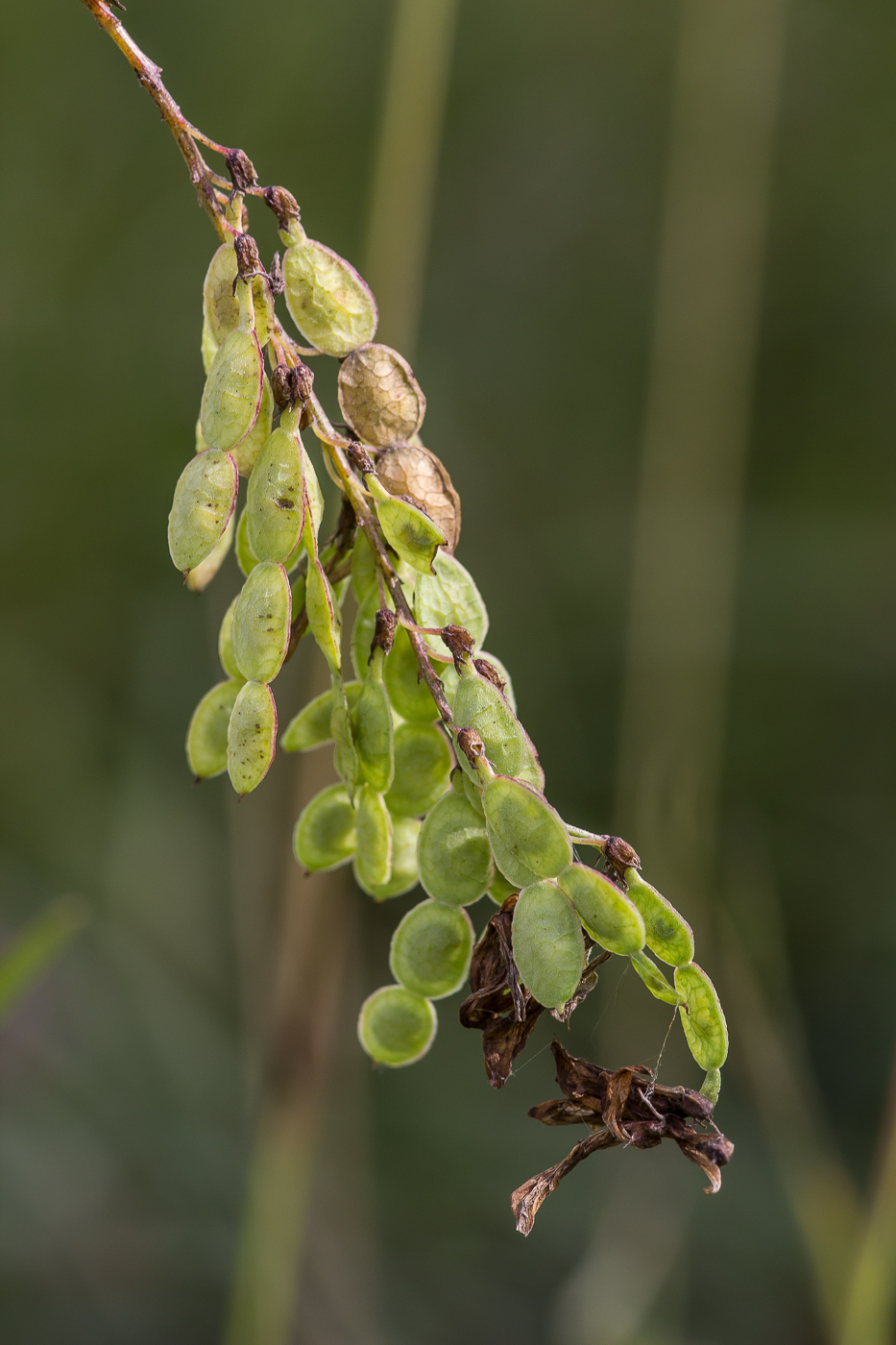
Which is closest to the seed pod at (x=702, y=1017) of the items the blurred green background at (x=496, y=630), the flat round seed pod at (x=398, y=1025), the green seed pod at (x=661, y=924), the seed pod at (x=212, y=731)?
the green seed pod at (x=661, y=924)

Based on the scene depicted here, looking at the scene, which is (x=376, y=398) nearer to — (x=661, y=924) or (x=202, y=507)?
(x=202, y=507)

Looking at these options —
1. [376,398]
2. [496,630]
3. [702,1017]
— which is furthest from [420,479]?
[496,630]

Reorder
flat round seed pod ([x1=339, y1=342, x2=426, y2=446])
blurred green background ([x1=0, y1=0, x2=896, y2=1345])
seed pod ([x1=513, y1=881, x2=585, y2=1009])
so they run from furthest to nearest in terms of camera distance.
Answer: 1. blurred green background ([x1=0, y1=0, x2=896, y2=1345])
2. flat round seed pod ([x1=339, y1=342, x2=426, y2=446])
3. seed pod ([x1=513, y1=881, x2=585, y2=1009])

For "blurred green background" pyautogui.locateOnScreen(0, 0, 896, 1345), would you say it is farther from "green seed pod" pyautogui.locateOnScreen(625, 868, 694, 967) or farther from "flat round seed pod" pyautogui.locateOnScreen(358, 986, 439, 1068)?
"green seed pod" pyautogui.locateOnScreen(625, 868, 694, 967)

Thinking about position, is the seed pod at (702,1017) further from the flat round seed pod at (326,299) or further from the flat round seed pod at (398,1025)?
the flat round seed pod at (326,299)

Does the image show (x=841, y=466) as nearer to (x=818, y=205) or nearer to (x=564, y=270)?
(x=818, y=205)

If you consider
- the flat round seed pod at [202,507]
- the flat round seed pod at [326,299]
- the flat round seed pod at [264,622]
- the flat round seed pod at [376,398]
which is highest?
the flat round seed pod at [326,299]

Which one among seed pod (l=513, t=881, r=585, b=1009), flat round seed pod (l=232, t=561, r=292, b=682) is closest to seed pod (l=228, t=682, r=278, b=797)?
flat round seed pod (l=232, t=561, r=292, b=682)
